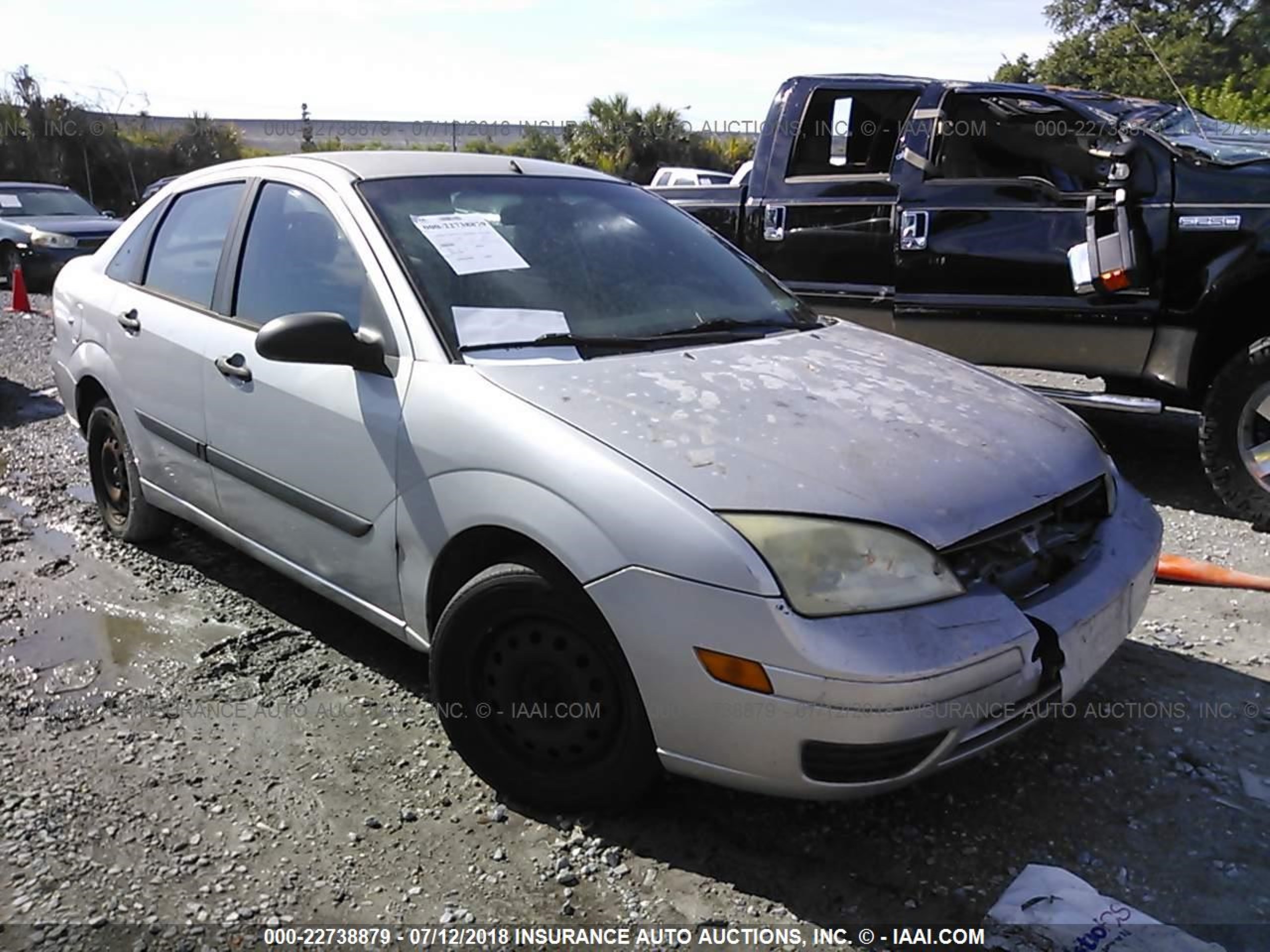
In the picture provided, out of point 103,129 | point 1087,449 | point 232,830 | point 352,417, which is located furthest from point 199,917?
point 103,129

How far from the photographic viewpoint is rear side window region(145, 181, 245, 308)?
3.68m

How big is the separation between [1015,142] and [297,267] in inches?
156

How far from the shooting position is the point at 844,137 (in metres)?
6.07

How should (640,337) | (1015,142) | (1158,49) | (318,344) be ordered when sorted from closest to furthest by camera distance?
1. (318,344)
2. (640,337)
3. (1015,142)
4. (1158,49)

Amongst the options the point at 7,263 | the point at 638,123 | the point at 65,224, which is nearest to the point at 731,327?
the point at 65,224

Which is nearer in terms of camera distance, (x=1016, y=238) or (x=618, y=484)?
(x=618, y=484)

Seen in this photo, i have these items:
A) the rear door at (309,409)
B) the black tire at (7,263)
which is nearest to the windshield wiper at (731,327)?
the rear door at (309,409)

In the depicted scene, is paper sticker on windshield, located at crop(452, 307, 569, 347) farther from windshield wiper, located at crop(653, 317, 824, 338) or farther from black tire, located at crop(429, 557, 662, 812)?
black tire, located at crop(429, 557, 662, 812)

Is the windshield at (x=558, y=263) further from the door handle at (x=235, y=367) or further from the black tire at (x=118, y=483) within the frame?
the black tire at (x=118, y=483)

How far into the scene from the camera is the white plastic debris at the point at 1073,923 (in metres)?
2.18

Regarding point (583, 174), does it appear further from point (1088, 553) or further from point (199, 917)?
point (199, 917)

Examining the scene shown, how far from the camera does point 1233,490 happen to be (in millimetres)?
4574

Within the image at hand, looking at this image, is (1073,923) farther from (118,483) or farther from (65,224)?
(65,224)

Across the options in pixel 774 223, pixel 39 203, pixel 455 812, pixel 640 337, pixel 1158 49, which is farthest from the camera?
pixel 1158 49
